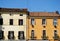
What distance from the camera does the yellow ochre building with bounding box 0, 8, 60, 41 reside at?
148ft

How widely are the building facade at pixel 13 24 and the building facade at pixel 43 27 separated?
138 cm

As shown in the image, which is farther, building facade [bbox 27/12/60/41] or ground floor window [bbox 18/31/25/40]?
building facade [bbox 27/12/60/41]

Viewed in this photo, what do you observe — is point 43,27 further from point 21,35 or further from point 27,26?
point 21,35

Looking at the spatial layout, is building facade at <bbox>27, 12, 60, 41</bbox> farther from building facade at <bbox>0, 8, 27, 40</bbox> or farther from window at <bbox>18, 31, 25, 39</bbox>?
building facade at <bbox>0, 8, 27, 40</bbox>

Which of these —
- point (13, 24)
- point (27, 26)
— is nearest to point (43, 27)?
point (27, 26)

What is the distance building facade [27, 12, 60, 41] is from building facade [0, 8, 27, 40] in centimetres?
138

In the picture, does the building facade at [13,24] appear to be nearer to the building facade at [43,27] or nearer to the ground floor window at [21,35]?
the ground floor window at [21,35]

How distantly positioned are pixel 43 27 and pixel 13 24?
596cm

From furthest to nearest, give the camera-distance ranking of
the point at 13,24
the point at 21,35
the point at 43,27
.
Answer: the point at 13,24 < the point at 43,27 < the point at 21,35

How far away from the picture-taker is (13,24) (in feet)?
149

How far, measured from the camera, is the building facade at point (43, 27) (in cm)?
4500

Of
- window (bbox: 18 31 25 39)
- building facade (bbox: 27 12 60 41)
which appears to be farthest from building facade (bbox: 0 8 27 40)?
building facade (bbox: 27 12 60 41)

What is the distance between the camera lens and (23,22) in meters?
Answer: 45.4

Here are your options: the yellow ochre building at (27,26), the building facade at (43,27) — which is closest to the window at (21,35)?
the yellow ochre building at (27,26)
